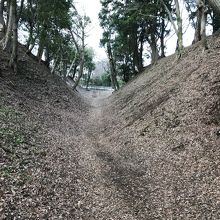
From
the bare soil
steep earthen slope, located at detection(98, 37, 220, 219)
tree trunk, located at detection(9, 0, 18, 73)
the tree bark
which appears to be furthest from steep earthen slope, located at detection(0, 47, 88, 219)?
the tree bark

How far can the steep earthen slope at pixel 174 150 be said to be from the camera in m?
9.86

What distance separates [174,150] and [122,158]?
2268mm

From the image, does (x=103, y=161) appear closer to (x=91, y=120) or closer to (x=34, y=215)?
(x=34, y=215)

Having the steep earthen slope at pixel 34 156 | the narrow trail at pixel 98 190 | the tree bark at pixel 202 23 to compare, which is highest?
the tree bark at pixel 202 23

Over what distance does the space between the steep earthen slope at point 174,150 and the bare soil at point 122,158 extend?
3 centimetres

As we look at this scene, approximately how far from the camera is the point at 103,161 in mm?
13922

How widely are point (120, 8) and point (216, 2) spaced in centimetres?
2832

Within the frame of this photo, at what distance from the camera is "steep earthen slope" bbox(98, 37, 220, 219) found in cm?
986

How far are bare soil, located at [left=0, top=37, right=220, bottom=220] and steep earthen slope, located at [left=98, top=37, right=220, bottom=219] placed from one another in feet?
0.10

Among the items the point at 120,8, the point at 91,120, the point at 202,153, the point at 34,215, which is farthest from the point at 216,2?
the point at 120,8

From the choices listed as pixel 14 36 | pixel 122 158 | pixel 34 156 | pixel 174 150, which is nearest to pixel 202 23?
pixel 174 150

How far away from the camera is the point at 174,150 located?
1319cm

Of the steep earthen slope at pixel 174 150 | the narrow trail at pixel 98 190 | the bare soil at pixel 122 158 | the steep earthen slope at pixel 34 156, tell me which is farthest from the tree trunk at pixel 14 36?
the narrow trail at pixel 98 190

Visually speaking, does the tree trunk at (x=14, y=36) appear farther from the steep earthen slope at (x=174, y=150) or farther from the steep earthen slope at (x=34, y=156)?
the steep earthen slope at (x=174, y=150)
